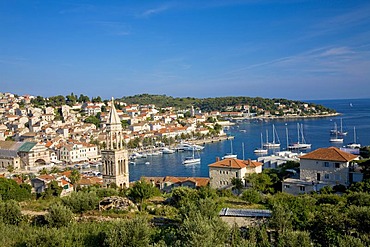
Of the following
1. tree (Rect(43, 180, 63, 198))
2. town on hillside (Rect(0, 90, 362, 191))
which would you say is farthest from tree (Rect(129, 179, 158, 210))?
tree (Rect(43, 180, 63, 198))

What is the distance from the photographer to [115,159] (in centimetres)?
1603

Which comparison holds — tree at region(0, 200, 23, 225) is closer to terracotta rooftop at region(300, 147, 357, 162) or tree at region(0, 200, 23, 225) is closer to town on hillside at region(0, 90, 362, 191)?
town on hillside at region(0, 90, 362, 191)

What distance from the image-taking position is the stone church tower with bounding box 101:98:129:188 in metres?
16.1

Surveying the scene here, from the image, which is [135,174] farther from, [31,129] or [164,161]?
[31,129]

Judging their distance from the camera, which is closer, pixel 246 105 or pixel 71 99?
pixel 71 99

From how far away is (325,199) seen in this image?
38.2 ft

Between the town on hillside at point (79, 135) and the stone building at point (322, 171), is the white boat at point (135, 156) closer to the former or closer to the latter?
the town on hillside at point (79, 135)

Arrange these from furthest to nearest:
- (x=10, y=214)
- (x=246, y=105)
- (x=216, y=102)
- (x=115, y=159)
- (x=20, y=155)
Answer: (x=216, y=102), (x=246, y=105), (x=20, y=155), (x=115, y=159), (x=10, y=214)

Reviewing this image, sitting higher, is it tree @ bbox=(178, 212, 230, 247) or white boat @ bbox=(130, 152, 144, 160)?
tree @ bbox=(178, 212, 230, 247)

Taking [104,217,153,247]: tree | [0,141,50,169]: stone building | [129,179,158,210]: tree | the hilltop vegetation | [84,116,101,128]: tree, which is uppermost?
the hilltop vegetation

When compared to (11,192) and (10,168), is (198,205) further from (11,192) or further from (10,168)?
(10,168)

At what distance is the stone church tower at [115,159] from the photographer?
16094 mm

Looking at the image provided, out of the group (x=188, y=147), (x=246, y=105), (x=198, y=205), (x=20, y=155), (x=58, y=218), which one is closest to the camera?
(x=198, y=205)

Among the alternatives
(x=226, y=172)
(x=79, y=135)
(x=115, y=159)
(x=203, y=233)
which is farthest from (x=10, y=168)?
(x=203, y=233)
